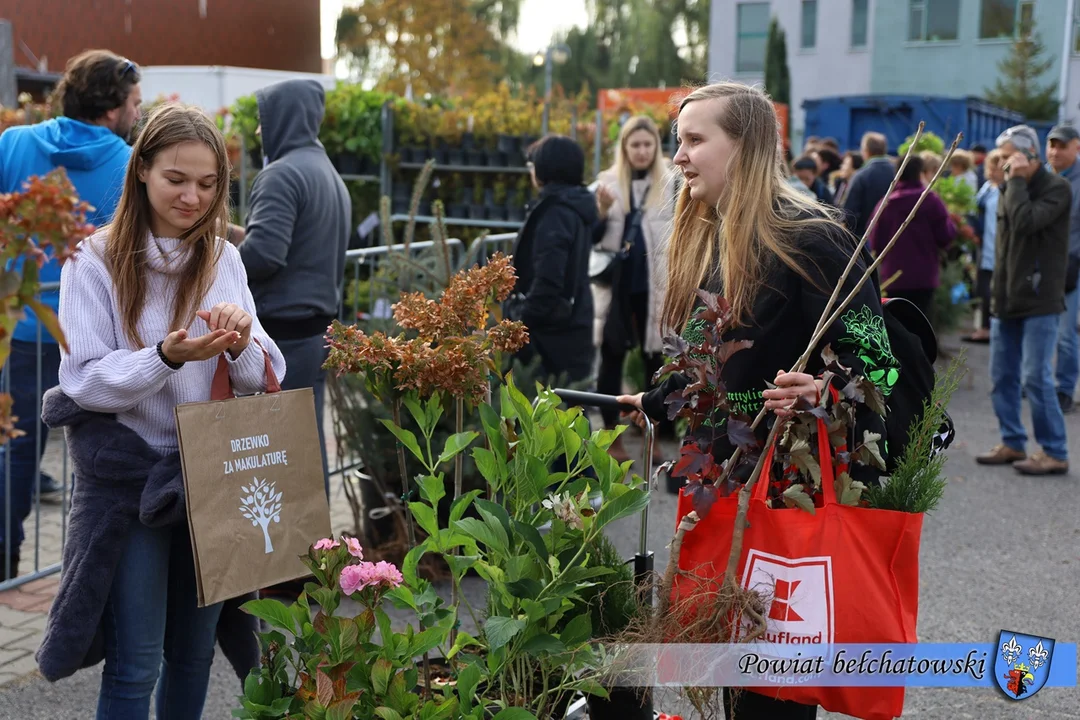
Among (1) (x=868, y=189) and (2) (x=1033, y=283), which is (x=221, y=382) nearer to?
(2) (x=1033, y=283)

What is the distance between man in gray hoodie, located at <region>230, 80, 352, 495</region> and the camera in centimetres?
414

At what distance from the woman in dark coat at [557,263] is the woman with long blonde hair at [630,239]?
0.77 metres

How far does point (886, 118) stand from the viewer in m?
22.6

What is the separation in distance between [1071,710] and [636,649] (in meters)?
2.37

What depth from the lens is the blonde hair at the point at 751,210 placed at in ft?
8.03

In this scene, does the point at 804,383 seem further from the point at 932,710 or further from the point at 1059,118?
the point at 1059,118

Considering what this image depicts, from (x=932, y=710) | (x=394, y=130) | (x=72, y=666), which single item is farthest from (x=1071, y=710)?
(x=394, y=130)

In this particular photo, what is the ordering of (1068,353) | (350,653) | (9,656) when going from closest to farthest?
(350,653) < (9,656) < (1068,353)

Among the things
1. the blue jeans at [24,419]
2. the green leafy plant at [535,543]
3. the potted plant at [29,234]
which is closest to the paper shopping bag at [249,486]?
the green leafy plant at [535,543]

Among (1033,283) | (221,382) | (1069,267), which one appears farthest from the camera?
(1069,267)

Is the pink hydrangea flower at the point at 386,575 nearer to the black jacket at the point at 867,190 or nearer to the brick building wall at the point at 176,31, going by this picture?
the black jacket at the point at 867,190

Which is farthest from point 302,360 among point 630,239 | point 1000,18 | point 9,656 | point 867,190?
point 1000,18

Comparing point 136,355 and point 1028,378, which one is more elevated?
point 136,355

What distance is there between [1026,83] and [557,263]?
34.9 metres
